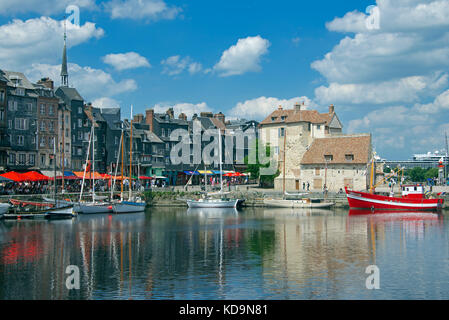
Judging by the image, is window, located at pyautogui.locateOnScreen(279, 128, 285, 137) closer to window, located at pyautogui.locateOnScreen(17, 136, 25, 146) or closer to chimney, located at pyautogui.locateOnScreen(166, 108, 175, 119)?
chimney, located at pyautogui.locateOnScreen(166, 108, 175, 119)

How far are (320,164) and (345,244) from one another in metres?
45.6

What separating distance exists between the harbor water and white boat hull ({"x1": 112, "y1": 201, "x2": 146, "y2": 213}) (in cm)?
1110

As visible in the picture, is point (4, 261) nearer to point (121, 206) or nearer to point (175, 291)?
point (175, 291)

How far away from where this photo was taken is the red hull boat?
67000 millimetres

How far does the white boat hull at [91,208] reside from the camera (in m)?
65.5

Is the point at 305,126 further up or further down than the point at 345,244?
further up

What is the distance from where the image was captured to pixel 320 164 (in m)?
84.3

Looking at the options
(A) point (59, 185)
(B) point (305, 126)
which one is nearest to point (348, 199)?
(B) point (305, 126)

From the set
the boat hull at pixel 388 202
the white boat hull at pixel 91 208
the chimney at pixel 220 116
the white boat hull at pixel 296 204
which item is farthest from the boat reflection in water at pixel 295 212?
the chimney at pixel 220 116

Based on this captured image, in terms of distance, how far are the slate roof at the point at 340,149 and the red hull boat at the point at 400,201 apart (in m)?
11.6

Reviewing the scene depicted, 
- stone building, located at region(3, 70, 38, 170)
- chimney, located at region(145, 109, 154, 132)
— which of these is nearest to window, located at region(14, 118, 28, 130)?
stone building, located at region(3, 70, 38, 170)

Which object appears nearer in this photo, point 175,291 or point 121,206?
point 175,291
